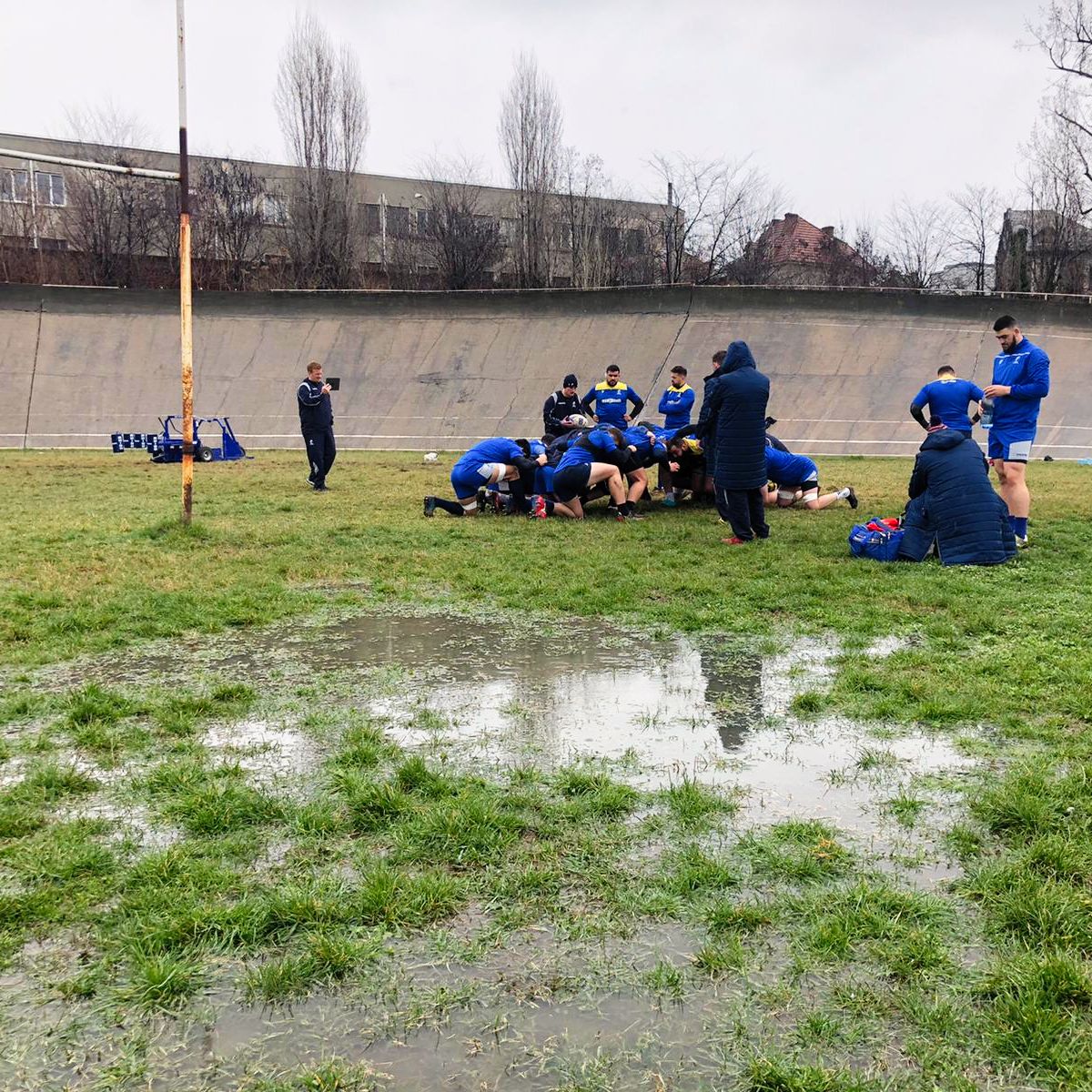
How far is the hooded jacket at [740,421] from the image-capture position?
31.6ft

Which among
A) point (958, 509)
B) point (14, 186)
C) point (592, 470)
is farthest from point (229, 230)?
point (958, 509)

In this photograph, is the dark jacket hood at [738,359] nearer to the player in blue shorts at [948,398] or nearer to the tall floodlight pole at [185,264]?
Result: the player in blue shorts at [948,398]

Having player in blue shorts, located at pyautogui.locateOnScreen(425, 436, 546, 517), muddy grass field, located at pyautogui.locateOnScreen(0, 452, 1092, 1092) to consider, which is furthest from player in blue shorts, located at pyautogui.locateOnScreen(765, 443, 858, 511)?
muddy grass field, located at pyautogui.locateOnScreen(0, 452, 1092, 1092)

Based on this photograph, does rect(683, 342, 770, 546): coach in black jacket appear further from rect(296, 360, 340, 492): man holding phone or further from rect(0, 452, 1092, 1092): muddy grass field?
rect(296, 360, 340, 492): man holding phone

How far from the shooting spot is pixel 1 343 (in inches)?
1101

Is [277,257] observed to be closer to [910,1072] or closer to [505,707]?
[505,707]

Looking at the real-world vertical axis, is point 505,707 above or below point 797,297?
below

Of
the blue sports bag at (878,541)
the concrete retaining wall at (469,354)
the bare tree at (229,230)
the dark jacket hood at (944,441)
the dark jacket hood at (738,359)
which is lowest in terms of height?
the blue sports bag at (878,541)

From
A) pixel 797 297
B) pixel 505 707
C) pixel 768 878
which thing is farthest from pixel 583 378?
pixel 768 878

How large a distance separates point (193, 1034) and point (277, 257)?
3805cm

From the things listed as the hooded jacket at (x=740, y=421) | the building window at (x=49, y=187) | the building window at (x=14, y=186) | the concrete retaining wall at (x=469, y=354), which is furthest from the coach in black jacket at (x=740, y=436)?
the building window at (x=49, y=187)

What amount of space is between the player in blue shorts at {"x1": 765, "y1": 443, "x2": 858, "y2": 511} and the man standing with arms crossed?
279cm

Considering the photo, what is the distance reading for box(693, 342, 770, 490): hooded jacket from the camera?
963 centimetres

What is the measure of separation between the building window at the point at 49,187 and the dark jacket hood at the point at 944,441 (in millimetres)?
40614
